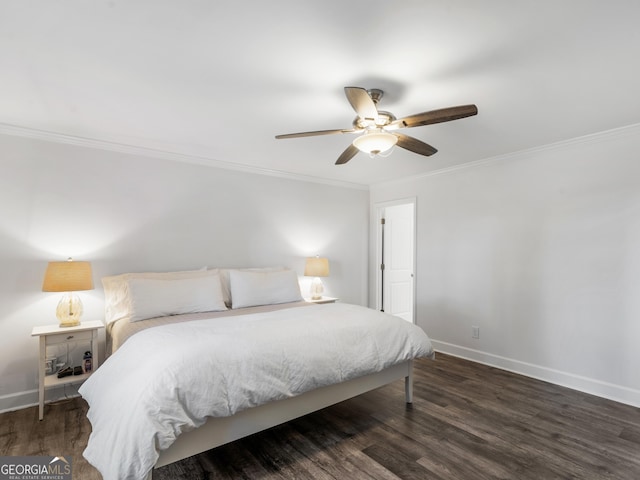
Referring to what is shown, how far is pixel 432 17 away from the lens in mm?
1499

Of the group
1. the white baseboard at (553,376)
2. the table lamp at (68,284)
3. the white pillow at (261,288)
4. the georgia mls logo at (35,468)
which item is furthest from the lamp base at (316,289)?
the georgia mls logo at (35,468)

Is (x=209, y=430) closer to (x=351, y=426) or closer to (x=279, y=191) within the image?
(x=351, y=426)

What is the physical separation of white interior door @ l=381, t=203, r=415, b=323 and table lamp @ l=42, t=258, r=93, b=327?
154 inches

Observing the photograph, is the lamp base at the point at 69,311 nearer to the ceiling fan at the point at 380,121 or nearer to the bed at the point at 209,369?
the bed at the point at 209,369

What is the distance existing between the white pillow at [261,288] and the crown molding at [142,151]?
130 cm

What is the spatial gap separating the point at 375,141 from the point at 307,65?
64 centimetres

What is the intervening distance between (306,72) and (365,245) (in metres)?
3.60

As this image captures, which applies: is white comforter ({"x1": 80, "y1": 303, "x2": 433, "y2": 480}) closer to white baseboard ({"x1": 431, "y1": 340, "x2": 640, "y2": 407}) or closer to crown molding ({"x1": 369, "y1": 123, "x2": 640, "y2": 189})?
white baseboard ({"x1": 431, "y1": 340, "x2": 640, "y2": 407})

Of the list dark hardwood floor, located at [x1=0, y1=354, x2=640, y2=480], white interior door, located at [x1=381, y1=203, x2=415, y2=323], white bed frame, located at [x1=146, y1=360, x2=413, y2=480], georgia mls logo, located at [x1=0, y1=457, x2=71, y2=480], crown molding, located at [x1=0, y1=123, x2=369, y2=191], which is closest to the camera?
white bed frame, located at [x1=146, y1=360, x2=413, y2=480]

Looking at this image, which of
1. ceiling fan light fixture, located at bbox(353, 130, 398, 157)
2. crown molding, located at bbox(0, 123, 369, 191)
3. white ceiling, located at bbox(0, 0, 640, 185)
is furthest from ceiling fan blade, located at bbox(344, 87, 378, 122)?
crown molding, located at bbox(0, 123, 369, 191)

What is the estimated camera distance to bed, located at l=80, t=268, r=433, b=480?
1518 millimetres

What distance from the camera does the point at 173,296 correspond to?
2957 millimetres

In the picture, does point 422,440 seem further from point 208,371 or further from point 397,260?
point 397,260

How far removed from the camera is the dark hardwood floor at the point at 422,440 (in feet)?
6.35
